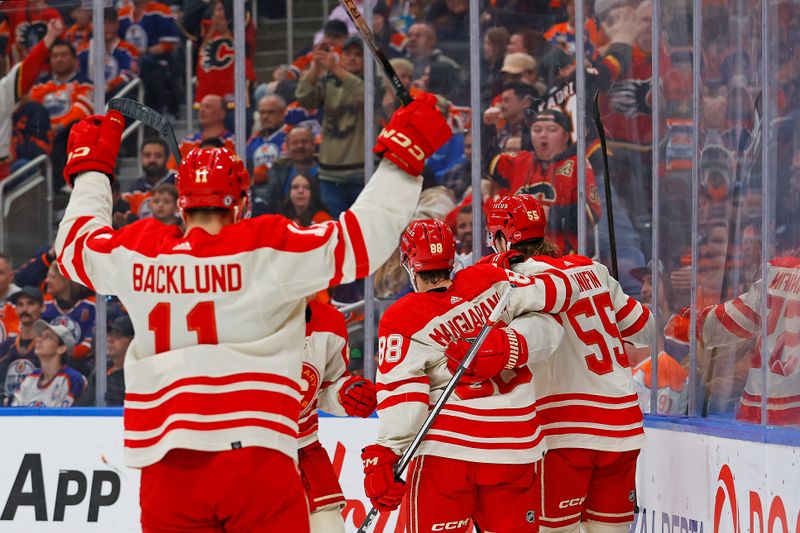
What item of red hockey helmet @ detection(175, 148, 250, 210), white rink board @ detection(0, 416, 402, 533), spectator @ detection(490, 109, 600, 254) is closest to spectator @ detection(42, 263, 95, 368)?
white rink board @ detection(0, 416, 402, 533)

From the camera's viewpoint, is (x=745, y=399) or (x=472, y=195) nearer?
(x=745, y=399)

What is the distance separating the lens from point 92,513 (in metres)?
4.99

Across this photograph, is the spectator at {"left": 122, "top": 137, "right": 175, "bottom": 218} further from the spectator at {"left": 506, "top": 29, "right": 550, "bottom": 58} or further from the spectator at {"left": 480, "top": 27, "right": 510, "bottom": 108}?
the spectator at {"left": 506, "top": 29, "right": 550, "bottom": 58}

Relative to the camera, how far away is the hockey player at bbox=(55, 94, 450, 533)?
226 centimetres

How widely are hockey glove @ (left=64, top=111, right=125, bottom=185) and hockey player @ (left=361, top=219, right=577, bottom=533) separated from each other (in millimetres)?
1013

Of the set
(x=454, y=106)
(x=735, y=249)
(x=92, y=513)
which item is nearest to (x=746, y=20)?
(x=735, y=249)

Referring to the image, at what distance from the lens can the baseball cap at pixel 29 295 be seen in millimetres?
5754

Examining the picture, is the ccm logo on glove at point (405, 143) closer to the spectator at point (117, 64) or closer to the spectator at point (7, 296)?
the spectator at point (7, 296)

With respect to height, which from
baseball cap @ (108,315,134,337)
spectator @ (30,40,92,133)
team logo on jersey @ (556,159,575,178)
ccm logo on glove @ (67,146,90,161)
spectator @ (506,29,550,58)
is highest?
spectator @ (506,29,550,58)

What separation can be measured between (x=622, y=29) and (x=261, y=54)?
5.76 ft

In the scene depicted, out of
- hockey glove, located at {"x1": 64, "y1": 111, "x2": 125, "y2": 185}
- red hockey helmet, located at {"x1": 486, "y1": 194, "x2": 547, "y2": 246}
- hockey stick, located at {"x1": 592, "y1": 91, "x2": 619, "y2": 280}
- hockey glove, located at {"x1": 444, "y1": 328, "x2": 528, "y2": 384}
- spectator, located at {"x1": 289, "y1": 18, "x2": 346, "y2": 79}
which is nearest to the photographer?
hockey glove, located at {"x1": 64, "y1": 111, "x2": 125, "y2": 185}

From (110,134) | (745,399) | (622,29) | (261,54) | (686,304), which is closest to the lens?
(110,134)

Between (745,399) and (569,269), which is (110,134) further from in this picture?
(745,399)

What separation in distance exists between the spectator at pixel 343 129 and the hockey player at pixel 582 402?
1849 millimetres
